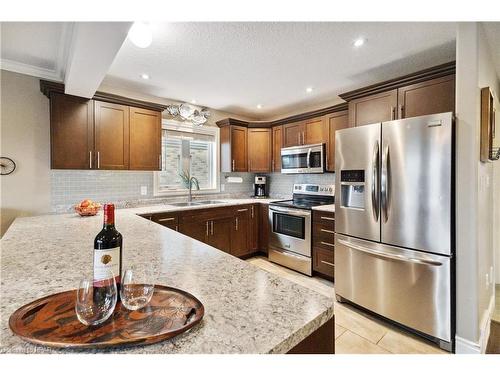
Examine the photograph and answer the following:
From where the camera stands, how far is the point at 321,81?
9.87 feet

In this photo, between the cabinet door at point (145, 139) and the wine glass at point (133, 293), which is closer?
the wine glass at point (133, 293)

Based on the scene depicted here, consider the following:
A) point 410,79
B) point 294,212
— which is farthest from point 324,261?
point 410,79

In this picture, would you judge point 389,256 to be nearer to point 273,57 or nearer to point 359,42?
point 359,42

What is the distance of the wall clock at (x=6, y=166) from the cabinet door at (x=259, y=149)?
118 inches

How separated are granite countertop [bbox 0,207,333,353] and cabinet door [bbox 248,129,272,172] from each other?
2783 mm

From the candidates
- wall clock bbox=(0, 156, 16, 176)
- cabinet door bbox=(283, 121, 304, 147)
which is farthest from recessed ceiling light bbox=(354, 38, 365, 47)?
wall clock bbox=(0, 156, 16, 176)

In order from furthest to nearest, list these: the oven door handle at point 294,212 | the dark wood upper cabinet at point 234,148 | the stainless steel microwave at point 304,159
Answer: the dark wood upper cabinet at point 234,148 → the stainless steel microwave at point 304,159 → the oven door handle at point 294,212

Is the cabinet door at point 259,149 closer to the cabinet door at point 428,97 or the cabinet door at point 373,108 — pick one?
the cabinet door at point 373,108

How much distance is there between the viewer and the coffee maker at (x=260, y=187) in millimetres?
4559

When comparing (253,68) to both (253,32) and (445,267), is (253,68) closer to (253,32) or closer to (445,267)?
(253,32)

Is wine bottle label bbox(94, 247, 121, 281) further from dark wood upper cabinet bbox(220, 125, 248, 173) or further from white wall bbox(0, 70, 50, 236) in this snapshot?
dark wood upper cabinet bbox(220, 125, 248, 173)

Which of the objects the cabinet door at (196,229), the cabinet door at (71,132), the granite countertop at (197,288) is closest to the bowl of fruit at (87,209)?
the cabinet door at (71,132)

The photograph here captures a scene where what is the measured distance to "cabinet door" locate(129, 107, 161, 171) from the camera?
2994 millimetres
